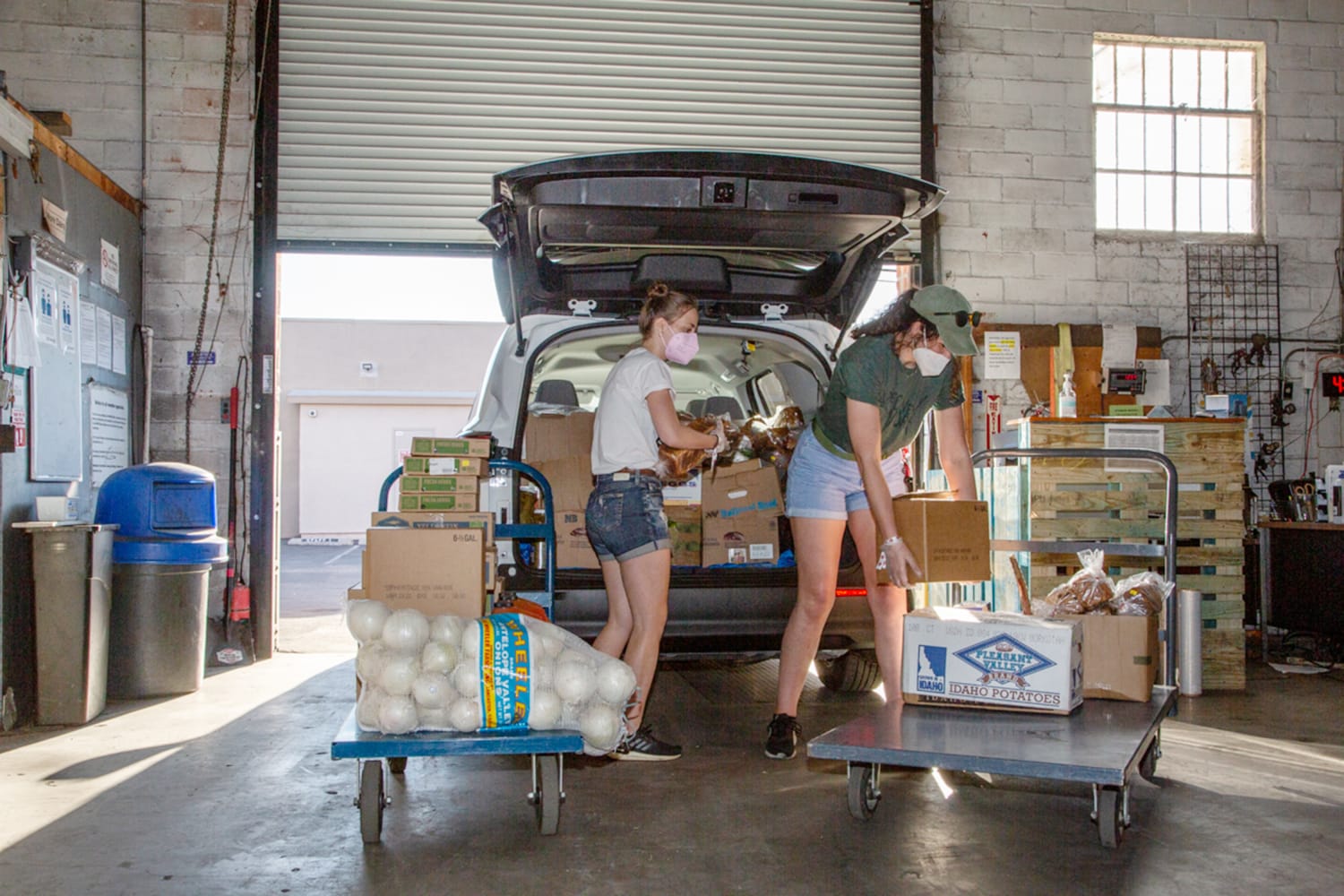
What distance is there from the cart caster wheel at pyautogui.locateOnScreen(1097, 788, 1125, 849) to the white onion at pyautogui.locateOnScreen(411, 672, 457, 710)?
5.85 ft

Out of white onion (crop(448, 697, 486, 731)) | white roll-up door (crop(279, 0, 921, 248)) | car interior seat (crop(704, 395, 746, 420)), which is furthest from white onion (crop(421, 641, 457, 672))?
white roll-up door (crop(279, 0, 921, 248))

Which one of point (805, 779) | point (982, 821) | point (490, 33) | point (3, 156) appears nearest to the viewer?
point (982, 821)

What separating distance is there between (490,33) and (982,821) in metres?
5.63

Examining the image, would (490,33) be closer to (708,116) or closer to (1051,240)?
(708,116)

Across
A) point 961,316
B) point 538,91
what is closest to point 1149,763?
point 961,316

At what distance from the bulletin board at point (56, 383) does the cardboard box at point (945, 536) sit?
3.71m

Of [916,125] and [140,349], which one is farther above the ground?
[916,125]

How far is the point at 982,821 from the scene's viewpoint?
3.20 m

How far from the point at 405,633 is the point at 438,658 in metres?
0.13

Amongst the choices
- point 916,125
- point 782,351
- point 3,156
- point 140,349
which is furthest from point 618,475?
point 916,125

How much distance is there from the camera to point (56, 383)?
5.02 m

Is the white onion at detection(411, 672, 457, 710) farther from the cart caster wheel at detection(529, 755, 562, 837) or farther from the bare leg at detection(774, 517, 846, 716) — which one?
the bare leg at detection(774, 517, 846, 716)

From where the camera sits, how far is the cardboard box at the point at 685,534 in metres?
4.57

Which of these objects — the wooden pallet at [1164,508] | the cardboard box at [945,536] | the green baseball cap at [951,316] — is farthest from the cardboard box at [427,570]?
the wooden pallet at [1164,508]
